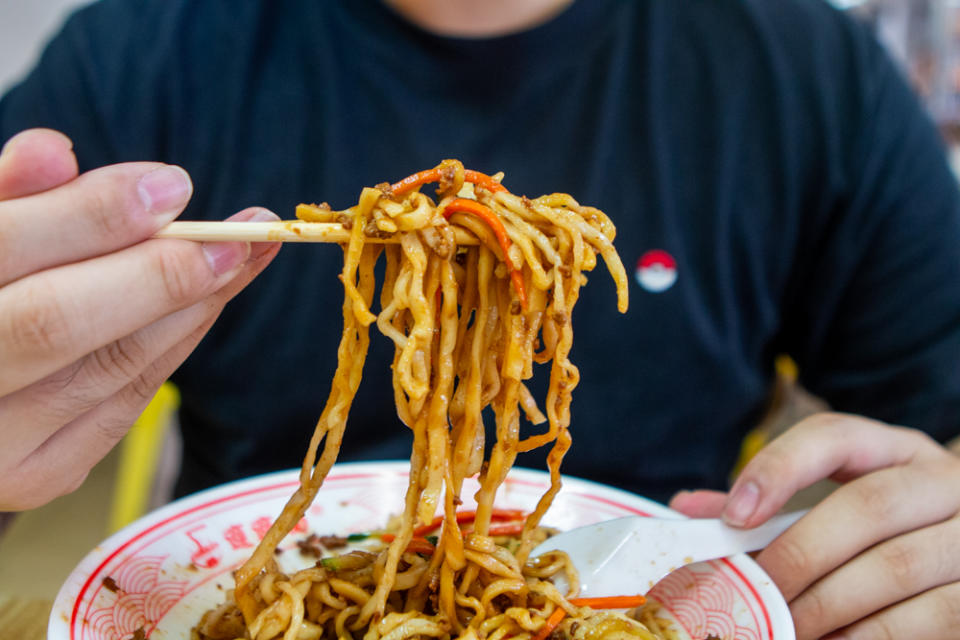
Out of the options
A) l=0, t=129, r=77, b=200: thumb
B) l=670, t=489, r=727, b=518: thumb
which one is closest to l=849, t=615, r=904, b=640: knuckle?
l=670, t=489, r=727, b=518: thumb

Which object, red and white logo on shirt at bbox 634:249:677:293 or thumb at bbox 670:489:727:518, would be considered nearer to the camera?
thumb at bbox 670:489:727:518

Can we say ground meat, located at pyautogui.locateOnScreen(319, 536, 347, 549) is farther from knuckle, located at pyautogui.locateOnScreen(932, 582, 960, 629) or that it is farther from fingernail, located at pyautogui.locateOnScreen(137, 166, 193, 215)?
knuckle, located at pyautogui.locateOnScreen(932, 582, 960, 629)

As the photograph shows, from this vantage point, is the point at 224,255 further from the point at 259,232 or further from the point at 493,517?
the point at 493,517

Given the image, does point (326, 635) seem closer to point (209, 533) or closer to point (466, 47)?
point (209, 533)

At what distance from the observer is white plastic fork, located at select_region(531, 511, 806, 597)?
138 cm

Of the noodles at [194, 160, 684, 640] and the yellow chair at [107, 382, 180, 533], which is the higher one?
the noodles at [194, 160, 684, 640]

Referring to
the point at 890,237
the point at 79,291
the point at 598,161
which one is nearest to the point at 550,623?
the point at 79,291

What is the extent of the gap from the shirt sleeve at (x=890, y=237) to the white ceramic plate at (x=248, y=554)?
4.09 ft

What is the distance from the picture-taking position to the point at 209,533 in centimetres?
146

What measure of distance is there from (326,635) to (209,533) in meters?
0.33

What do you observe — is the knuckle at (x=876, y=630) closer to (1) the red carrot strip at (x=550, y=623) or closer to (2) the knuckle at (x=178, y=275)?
(1) the red carrot strip at (x=550, y=623)

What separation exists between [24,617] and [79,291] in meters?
0.73

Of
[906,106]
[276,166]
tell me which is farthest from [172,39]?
[906,106]

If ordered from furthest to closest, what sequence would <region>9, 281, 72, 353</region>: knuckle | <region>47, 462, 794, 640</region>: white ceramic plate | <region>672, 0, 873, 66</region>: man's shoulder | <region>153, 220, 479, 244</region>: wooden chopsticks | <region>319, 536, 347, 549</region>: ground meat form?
<region>672, 0, 873, 66</region>: man's shoulder
<region>319, 536, 347, 549</region>: ground meat
<region>47, 462, 794, 640</region>: white ceramic plate
<region>153, 220, 479, 244</region>: wooden chopsticks
<region>9, 281, 72, 353</region>: knuckle
